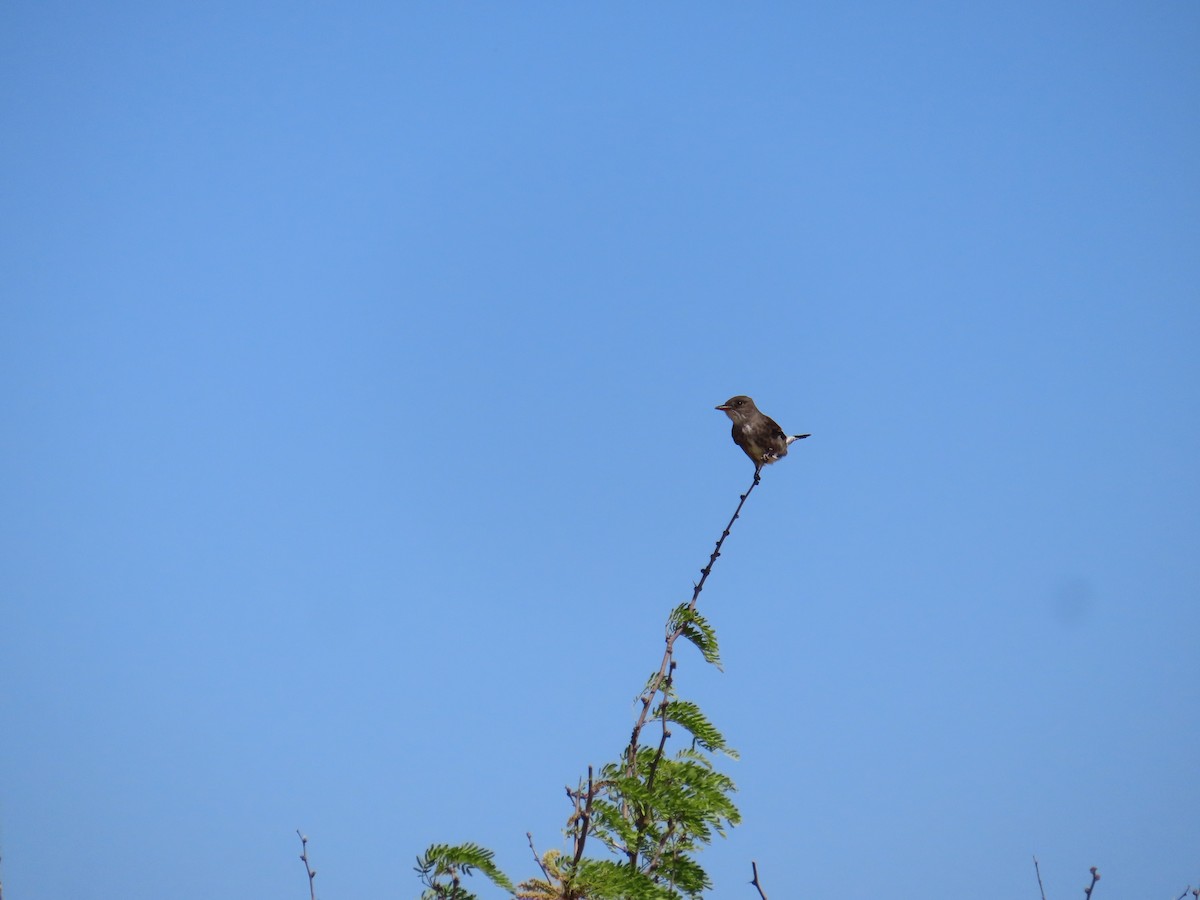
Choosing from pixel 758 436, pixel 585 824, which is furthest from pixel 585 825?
pixel 758 436

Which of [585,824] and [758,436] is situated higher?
[758,436]

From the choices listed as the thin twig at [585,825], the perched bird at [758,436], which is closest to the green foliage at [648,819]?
the thin twig at [585,825]

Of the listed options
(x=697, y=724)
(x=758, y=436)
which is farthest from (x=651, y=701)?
(x=758, y=436)

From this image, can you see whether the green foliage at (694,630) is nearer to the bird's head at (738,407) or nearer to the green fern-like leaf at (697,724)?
the green fern-like leaf at (697,724)

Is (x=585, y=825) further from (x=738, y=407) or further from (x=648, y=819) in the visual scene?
(x=738, y=407)

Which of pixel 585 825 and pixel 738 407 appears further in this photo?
pixel 738 407

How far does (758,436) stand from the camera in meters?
8.58

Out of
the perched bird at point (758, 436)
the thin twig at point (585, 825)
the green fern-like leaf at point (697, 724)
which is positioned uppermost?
the perched bird at point (758, 436)

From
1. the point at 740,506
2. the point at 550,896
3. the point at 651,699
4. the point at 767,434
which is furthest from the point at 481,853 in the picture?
the point at 767,434

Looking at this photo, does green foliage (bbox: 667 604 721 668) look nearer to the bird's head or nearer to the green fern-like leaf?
the green fern-like leaf

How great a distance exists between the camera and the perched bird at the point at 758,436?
8492mm

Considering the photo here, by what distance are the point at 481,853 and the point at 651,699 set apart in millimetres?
946

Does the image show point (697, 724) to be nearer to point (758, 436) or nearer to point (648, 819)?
point (648, 819)

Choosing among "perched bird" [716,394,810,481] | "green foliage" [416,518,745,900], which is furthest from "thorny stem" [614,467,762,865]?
"perched bird" [716,394,810,481]
